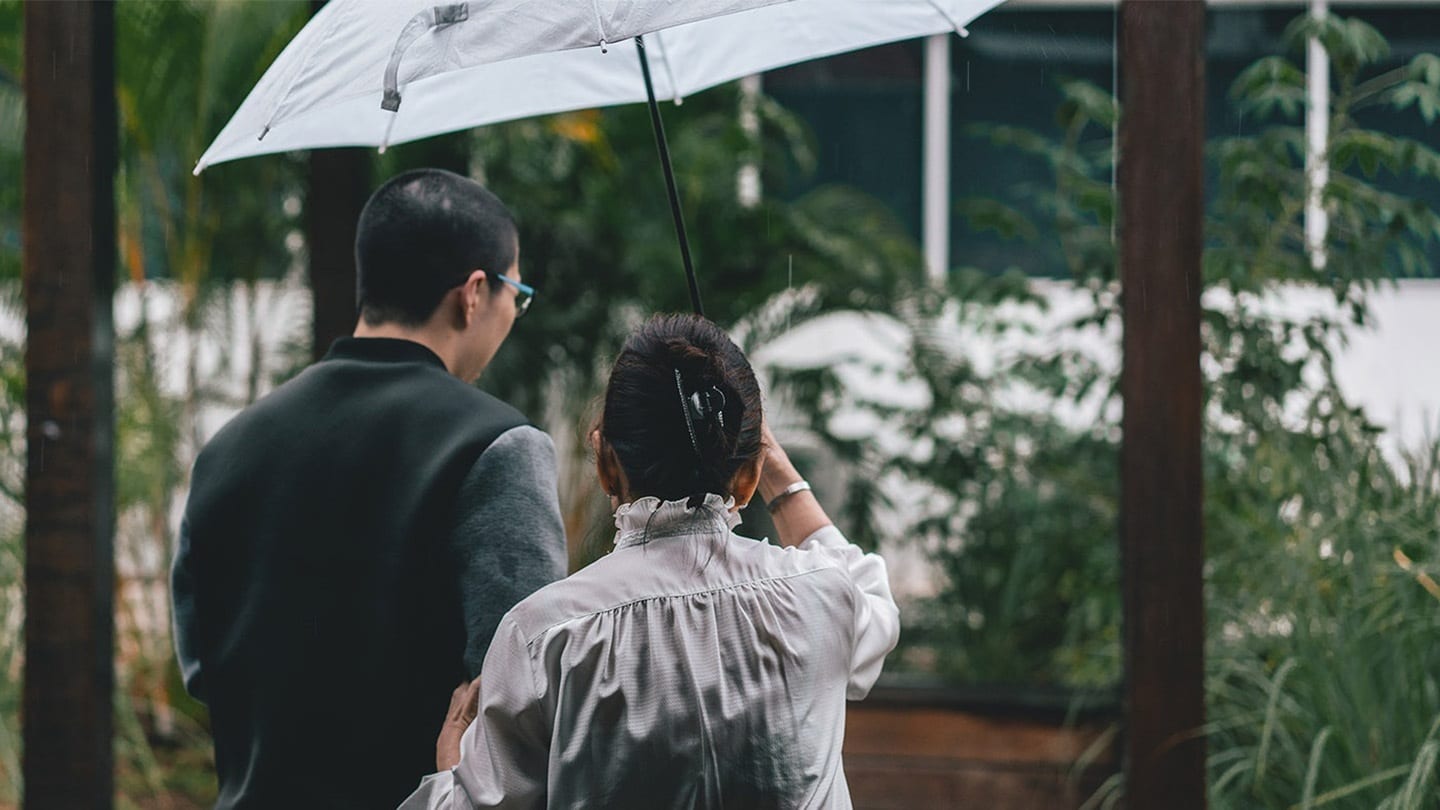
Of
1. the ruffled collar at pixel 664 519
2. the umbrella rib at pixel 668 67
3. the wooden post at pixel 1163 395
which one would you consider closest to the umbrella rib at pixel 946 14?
the umbrella rib at pixel 668 67

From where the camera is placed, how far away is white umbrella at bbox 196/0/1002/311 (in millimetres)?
1646

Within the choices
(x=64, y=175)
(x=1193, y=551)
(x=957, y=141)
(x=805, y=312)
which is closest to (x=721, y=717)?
(x=1193, y=551)

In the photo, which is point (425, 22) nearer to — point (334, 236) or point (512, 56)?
point (512, 56)

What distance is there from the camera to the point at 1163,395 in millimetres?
2850

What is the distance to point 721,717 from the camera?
138 cm

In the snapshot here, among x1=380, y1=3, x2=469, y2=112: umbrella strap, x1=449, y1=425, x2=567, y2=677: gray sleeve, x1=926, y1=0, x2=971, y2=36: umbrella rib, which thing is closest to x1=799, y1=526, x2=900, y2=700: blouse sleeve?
x1=449, y1=425, x2=567, y2=677: gray sleeve

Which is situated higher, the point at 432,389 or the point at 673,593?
the point at 432,389

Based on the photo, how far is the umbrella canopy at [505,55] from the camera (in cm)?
164

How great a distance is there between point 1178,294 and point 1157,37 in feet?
1.76

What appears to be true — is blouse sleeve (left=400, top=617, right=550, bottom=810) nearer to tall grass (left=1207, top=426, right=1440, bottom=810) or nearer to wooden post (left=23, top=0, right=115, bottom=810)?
tall grass (left=1207, top=426, right=1440, bottom=810)

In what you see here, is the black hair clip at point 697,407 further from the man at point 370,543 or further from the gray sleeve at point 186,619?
the gray sleeve at point 186,619

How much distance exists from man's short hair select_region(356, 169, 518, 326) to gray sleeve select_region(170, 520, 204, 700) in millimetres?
434

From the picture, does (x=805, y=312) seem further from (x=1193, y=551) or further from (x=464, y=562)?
(x=464, y=562)

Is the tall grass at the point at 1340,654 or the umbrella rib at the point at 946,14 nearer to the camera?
the umbrella rib at the point at 946,14
